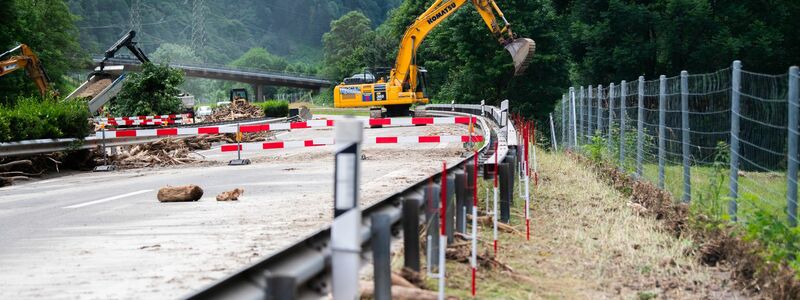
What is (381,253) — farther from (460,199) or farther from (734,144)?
(734,144)

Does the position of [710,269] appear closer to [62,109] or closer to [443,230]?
[443,230]

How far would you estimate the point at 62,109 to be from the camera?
20.7 metres

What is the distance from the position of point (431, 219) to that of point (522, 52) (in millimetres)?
30474

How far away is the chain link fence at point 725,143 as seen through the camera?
8328 millimetres

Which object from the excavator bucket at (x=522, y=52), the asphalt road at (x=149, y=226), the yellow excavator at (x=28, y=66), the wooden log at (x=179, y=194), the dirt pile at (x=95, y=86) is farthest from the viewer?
the dirt pile at (x=95, y=86)

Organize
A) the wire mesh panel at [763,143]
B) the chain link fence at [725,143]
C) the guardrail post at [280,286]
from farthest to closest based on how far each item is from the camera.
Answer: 1. the wire mesh panel at [763,143]
2. the chain link fence at [725,143]
3. the guardrail post at [280,286]

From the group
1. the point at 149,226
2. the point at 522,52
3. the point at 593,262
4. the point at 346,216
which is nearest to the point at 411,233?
the point at 346,216

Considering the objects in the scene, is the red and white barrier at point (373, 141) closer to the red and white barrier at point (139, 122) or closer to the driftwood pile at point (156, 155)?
the driftwood pile at point (156, 155)

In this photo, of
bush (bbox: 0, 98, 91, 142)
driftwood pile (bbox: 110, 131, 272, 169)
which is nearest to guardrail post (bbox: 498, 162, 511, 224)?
bush (bbox: 0, 98, 91, 142)

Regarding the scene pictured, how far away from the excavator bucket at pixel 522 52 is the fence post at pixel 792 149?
2805 cm

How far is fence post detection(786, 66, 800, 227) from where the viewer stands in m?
7.77

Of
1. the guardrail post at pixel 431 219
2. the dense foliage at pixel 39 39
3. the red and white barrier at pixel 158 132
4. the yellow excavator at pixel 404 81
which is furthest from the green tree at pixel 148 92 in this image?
the guardrail post at pixel 431 219

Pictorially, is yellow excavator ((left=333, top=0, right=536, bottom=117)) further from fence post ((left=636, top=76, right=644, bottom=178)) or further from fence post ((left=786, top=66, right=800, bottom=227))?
fence post ((left=786, top=66, right=800, bottom=227))

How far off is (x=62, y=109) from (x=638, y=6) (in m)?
33.7
